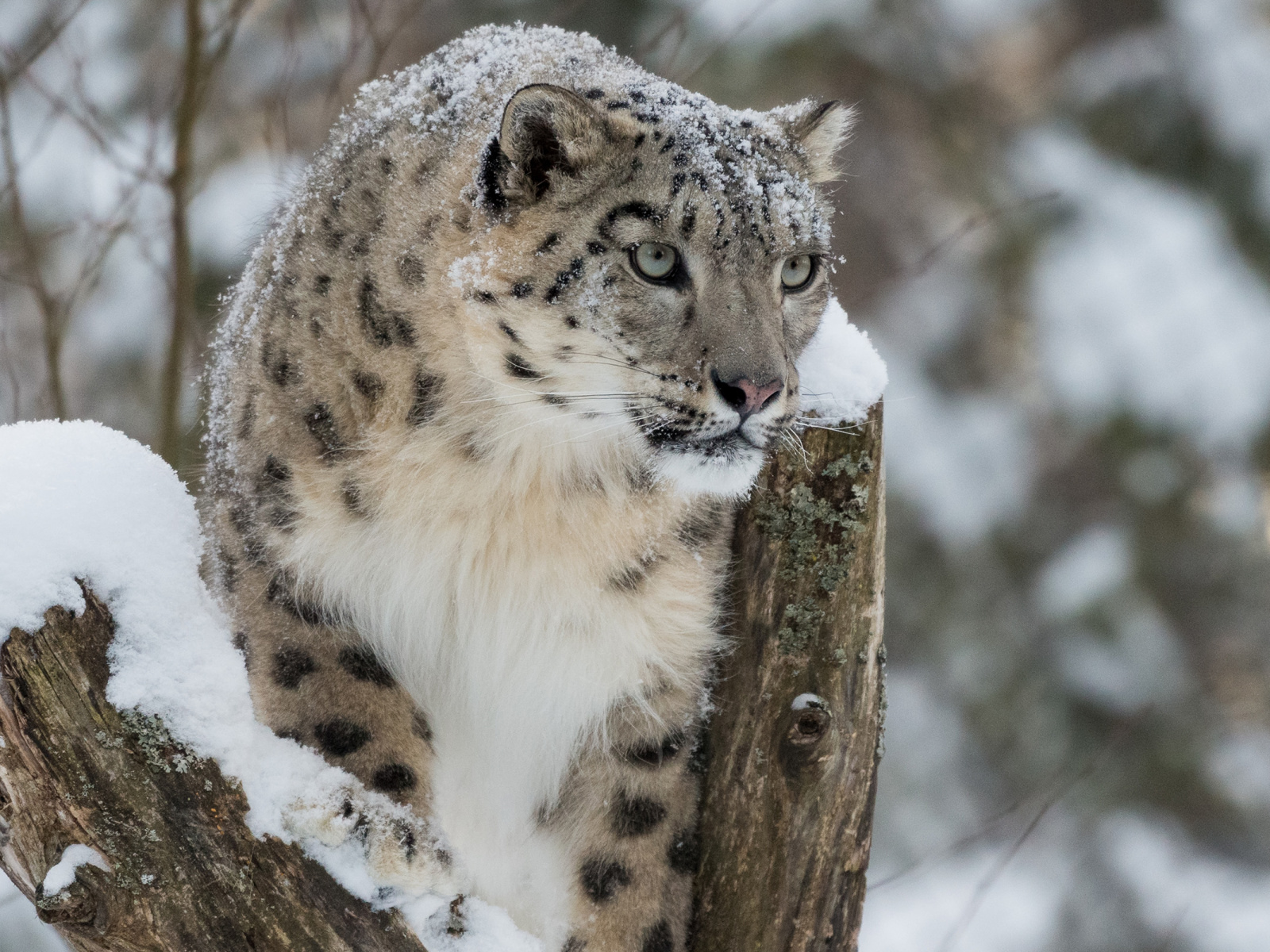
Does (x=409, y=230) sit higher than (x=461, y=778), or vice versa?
(x=409, y=230)

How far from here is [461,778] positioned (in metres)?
3.33

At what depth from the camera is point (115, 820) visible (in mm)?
2252

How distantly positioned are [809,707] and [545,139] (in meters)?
1.34

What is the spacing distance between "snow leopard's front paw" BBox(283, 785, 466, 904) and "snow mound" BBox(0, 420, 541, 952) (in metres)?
0.02

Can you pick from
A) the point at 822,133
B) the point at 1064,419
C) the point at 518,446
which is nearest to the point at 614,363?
the point at 518,446

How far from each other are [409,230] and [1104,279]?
25.8ft

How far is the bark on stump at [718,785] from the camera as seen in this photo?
224 cm

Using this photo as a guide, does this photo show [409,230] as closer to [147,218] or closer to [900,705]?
[147,218]

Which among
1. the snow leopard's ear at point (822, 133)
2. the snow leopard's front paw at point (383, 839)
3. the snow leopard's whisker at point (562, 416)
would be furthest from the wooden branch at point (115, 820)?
the snow leopard's ear at point (822, 133)

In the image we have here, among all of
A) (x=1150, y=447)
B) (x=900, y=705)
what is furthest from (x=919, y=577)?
(x=1150, y=447)

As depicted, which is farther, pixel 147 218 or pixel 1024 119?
pixel 1024 119

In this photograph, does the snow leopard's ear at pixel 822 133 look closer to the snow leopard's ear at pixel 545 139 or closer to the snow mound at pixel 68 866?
the snow leopard's ear at pixel 545 139

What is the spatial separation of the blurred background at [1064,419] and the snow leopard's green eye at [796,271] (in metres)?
5.05

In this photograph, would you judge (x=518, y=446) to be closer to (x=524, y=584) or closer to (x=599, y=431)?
(x=599, y=431)
